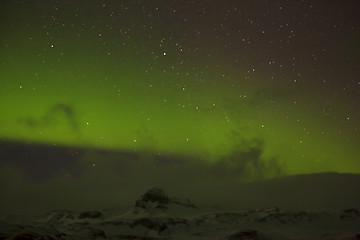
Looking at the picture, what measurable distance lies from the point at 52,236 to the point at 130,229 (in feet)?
390

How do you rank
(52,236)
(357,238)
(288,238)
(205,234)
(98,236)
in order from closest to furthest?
(52,236)
(357,238)
(98,236)
(288,238)
(205,234)

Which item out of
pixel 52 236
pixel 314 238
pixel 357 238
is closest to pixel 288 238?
pixel 314 238

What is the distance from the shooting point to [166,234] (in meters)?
194

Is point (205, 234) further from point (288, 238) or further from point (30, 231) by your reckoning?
point (30, 231)

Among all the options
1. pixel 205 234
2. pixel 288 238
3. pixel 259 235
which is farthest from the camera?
pixel 205 234

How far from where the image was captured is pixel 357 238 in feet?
356

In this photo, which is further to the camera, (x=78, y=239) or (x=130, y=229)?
(x=130, y=229)

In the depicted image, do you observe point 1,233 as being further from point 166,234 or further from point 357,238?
point 166,234

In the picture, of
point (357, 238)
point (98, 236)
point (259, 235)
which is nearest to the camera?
point (357, 238)

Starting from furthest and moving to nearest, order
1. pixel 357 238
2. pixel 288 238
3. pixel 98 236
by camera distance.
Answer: pixel 288 238 < pixel 98 236 < pixel 357 238

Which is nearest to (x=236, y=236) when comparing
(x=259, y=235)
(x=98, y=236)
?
(x=259, y=235)

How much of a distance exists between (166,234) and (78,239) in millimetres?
88925

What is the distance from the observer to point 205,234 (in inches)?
7564

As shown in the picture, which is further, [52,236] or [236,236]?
[236,236]
